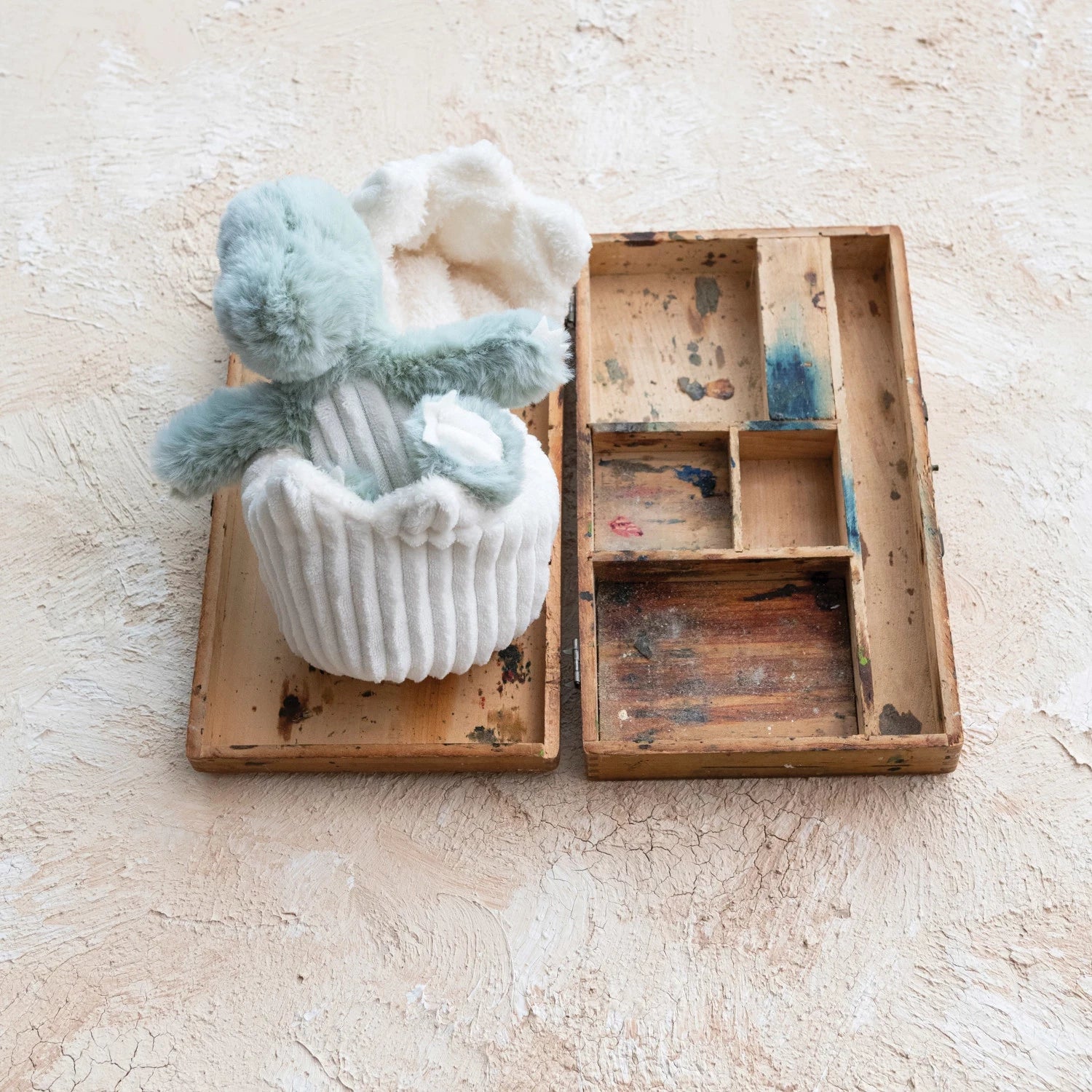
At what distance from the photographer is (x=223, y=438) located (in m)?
0.94

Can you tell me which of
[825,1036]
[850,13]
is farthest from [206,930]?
[850,13]

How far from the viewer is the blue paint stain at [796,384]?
3.82 feet

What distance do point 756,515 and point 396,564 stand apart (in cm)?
40

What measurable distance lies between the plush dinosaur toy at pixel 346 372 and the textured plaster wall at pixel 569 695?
0.29 m

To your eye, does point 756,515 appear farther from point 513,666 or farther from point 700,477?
point 513,666

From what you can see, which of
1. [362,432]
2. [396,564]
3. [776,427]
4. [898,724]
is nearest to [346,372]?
[362,432]

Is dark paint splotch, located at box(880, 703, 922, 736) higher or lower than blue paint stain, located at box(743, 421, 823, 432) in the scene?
lower

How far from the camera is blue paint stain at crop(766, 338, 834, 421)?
45.9 inches

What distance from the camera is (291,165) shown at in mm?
1378

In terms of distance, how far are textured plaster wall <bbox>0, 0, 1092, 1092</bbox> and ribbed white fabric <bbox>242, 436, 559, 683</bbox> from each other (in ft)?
0.58

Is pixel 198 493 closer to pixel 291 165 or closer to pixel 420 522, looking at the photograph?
pixel 420 522

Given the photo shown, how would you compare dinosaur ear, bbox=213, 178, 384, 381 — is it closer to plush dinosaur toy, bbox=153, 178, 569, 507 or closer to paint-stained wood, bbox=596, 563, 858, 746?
plush dinosaur toy, bbox=153, 178, 569, 507

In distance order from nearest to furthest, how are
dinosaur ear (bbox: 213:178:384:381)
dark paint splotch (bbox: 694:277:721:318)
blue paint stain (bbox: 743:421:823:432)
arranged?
dinosaur ear (bbox: 213:178:384:381), blue paint stain (bbox: 743:421:823:432), dark paint splotch (bbox: 694:277:721:318)

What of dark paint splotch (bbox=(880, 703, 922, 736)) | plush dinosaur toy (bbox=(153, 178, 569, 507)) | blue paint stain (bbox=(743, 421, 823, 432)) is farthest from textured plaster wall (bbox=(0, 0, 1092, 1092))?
plush dinosaur toy (bbox=(153, 178, 569, 507))
